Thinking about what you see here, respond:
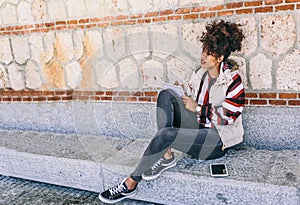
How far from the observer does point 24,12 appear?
4461 millimetres

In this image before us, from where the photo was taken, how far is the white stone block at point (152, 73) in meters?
3.90

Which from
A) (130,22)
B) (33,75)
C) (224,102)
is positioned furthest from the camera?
(33,75)

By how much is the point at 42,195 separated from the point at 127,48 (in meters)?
1.85

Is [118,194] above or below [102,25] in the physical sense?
below

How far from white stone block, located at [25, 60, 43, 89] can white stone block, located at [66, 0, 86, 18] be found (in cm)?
91

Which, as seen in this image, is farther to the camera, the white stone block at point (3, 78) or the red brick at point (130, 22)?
the white stone block at point (3, 78)

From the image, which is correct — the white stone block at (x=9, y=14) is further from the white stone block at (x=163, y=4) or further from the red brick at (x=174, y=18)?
the red brick at (x=174, y=18)

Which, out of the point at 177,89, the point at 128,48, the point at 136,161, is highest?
the point at 128,48

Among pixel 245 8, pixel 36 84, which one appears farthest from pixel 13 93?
pixel 245 8

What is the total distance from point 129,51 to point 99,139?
3.64 ft

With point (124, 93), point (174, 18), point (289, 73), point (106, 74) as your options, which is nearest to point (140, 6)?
point (174, 18)

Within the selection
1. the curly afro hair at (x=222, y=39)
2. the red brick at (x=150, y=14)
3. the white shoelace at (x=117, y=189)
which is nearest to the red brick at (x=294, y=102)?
the curly afro hair at (x=222, y=39)

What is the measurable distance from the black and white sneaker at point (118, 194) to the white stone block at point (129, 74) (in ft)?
4.25

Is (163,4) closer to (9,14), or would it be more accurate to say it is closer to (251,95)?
(251,95)
